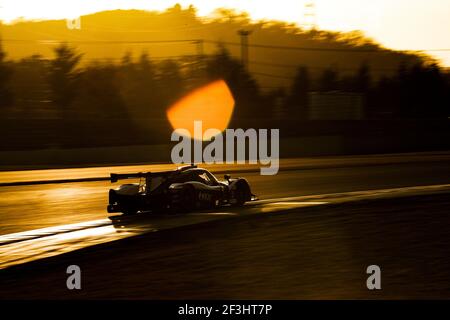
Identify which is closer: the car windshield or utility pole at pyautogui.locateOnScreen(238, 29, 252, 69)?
the car windshield

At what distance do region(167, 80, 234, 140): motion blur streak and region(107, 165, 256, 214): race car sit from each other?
124ft

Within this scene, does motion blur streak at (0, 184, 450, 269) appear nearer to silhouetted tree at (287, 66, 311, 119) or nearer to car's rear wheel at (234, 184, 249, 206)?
car's rear wheel at (234, 184, 249, 206)

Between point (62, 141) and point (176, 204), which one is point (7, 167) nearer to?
point (62, 141)

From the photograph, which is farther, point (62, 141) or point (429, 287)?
point (62, 141)

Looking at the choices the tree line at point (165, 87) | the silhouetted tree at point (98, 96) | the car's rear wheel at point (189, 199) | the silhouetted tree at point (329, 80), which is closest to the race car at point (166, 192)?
the car's rear wheel at point (189, 199)

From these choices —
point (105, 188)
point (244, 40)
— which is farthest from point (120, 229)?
point (244, 40)

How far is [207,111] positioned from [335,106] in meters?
20.9

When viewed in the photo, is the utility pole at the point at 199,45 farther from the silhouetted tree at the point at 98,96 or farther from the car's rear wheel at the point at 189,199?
the car's rear wheel at the point at 189,199

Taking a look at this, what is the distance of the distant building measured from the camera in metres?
81.5

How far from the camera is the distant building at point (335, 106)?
81500mm

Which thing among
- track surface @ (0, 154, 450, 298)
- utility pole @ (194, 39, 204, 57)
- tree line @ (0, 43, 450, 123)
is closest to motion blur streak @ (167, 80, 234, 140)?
tree line @ (0, 43, 450, 123)
